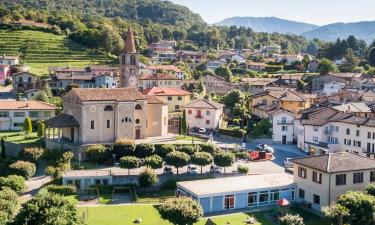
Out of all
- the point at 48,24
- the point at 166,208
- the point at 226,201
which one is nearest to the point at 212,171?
the point at 226,201

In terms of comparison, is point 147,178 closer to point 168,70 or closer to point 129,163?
point 129,163

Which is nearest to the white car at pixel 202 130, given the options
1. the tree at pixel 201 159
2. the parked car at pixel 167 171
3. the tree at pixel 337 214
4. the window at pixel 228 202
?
the tree at pixel 201 159

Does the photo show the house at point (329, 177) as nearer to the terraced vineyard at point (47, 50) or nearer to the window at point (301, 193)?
the window at point (301, 193)

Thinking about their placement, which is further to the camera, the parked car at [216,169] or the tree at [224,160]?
the parked car at [216,169]

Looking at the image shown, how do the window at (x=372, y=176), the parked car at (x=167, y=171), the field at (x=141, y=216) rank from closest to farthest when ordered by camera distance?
the field at (x=141, y=216), the window at (x=372, y=176), the parked car at (x=167, y=171)

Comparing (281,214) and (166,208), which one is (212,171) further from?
(166,208)

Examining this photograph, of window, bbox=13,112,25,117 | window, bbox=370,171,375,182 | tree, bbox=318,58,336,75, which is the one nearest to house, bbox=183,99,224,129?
window, bbox=13,112,25,117

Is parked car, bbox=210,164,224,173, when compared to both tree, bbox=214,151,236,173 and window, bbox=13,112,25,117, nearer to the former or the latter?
tree, bbox=214,151,236,173
